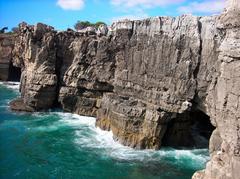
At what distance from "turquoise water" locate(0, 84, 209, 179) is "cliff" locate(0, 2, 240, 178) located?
215cm

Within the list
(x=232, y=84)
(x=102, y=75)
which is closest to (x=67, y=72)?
(x=102, y=75)

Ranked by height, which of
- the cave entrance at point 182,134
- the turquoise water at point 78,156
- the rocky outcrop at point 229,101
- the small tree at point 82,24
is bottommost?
the turquoise water at point 78,156

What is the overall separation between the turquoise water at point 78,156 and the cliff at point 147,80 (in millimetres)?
2153

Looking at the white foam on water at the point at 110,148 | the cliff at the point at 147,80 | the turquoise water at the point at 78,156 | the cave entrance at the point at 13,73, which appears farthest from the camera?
the cave entrance at the point at 13,73

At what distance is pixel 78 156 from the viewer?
35.4 metres

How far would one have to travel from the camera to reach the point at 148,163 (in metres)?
33.1

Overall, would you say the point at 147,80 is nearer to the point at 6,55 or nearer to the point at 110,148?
the point at 110,148

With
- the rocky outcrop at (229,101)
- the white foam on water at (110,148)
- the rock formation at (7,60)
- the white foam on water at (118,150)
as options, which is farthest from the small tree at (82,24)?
the rocky outcrop at (229,101)

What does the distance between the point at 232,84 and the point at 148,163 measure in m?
15.9

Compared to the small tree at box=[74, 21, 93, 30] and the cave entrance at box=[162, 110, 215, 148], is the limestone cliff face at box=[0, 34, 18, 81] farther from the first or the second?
the cave entrance at box=[162, 110, 215, 148]

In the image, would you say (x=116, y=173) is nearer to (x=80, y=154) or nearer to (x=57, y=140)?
(x=80, y=154)

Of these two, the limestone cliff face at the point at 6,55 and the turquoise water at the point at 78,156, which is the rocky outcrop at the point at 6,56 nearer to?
the limestone cliff face at the point at 6,55

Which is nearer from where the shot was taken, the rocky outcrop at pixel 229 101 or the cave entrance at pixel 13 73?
the rocky outcrop at pixel 229 101

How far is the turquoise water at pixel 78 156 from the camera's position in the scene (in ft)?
103
